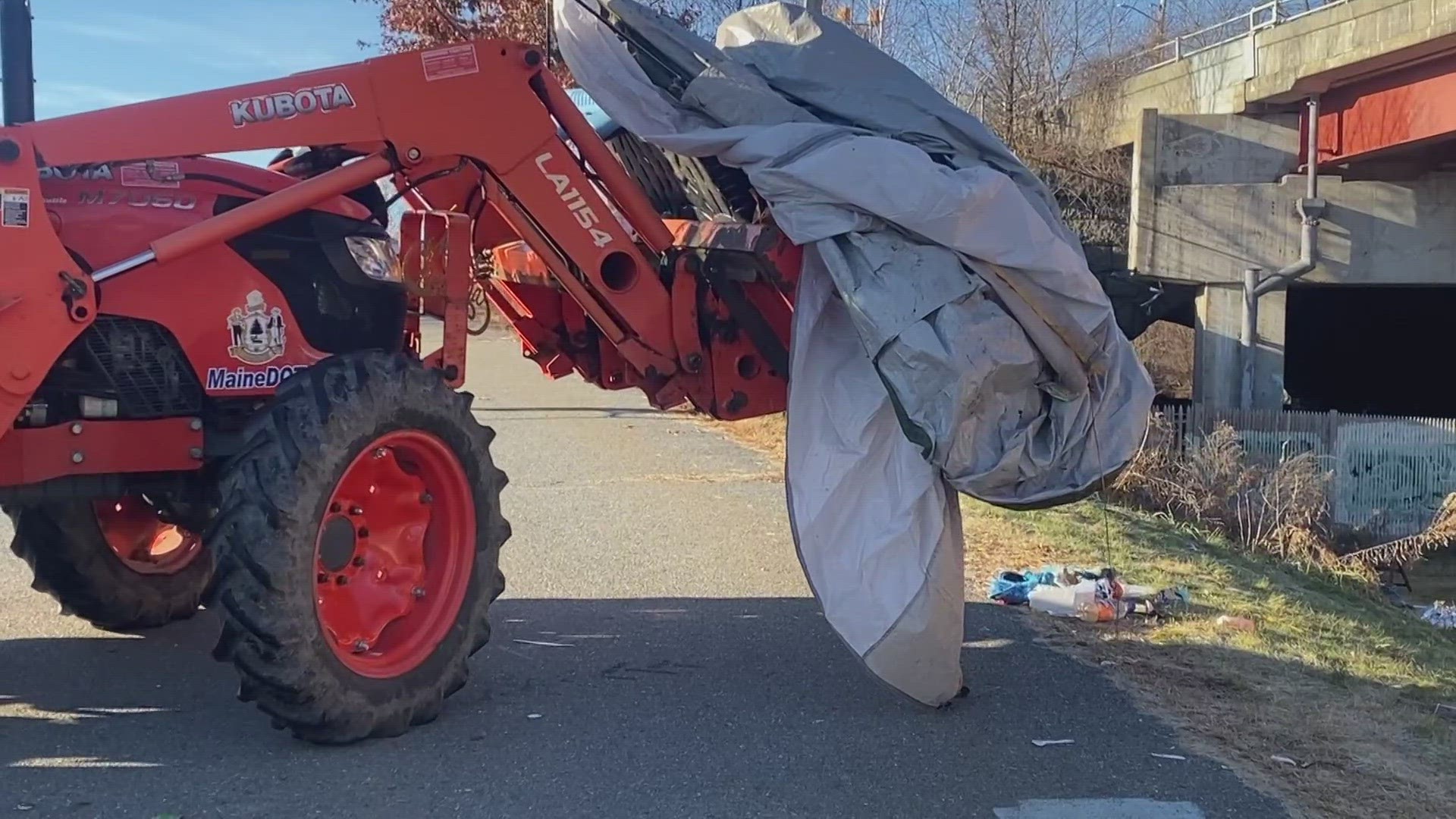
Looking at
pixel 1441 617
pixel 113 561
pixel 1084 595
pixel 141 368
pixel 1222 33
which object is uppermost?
pixel 1222 33

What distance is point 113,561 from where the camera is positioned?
6.12m

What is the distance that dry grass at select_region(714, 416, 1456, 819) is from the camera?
15.8 feet

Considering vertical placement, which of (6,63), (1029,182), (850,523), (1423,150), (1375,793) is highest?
(1423,150)

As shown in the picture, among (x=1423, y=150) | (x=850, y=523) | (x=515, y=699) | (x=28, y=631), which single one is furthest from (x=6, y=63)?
(x=1423, y=150)

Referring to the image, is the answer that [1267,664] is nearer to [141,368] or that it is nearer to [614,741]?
[614,741]

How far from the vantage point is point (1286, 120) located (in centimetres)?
2269

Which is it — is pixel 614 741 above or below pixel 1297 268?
below

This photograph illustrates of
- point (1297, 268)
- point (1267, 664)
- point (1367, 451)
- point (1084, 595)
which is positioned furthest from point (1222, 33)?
point (1267, 664)

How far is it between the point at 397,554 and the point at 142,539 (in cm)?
192

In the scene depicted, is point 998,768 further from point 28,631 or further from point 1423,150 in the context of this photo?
point 1423,150

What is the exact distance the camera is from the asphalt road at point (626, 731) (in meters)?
4.43

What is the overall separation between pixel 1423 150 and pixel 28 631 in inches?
820

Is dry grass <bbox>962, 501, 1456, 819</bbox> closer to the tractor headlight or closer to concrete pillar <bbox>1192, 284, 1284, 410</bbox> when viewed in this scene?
the tractor headlight

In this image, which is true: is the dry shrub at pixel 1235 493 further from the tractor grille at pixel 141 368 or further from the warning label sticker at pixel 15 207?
the warning label sticker at pixel 15 207
